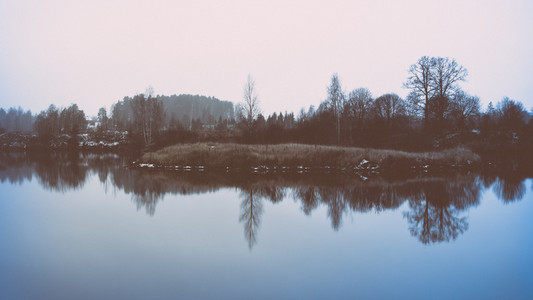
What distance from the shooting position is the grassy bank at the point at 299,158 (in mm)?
24031

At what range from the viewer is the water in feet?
17.4

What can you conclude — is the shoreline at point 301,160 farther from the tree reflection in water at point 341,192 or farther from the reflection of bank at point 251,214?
the reflection of bank at point 251,214

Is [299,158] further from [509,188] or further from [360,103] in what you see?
[360,103]

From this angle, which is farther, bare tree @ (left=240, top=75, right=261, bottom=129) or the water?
bare tree @ (left=240, top=75, right=261, bottom=129)

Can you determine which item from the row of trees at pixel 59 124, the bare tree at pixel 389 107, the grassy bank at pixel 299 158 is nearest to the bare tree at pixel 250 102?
the grassy bank at pixel 299 158

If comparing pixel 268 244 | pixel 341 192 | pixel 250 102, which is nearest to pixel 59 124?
pixel 250 102

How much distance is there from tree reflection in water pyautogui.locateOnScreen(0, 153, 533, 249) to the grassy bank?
399 centimetres

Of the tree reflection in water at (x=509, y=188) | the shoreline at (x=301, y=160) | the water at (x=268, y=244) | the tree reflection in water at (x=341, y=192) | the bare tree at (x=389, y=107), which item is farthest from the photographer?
the bare tree at (x=389, y=107)

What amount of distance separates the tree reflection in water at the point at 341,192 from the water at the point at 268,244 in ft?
0.31

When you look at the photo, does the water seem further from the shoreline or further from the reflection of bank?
the shoreline

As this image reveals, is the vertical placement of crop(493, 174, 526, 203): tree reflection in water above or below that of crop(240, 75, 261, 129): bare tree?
below

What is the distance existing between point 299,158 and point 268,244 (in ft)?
56.1

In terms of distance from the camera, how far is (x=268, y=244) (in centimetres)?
748

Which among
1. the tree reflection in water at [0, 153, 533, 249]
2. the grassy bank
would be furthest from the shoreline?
the tree reflection in water at [0, 153, 533, 249]
